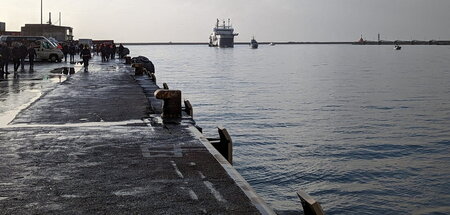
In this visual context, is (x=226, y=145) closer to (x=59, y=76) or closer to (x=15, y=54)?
(x=59, y=76)

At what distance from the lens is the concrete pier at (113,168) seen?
702 centimetres

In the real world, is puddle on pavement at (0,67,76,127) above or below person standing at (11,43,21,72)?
below

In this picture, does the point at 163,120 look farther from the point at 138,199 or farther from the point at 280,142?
the point at 280,142

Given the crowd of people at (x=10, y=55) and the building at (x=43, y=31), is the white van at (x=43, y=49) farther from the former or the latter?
the building at (x=43, y=31)

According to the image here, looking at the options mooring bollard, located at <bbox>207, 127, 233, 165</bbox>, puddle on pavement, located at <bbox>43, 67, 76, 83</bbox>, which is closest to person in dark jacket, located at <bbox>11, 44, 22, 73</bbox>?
puddle on pavement, located at <bbox>43, 67, 76, 83</bbox>

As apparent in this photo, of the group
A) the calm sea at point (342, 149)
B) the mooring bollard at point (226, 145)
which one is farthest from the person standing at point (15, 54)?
the mooring bollard at point (226, 145)

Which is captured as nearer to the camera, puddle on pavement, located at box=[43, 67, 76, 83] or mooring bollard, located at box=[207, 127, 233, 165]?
mooring bollard, located at box=[207, 127, 233, 165]

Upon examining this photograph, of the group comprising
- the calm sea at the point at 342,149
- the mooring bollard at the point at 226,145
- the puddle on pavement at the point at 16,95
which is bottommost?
the calm sea at the point at 342,149

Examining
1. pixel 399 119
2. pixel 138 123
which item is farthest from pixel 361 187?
pixel 399 119

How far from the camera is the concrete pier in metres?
7.02

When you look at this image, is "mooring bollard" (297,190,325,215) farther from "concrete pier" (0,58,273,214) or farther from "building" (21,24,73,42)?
"building" (21,24,73,42)

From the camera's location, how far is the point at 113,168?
29.7ft

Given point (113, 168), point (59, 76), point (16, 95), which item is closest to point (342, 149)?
point (16, 95)

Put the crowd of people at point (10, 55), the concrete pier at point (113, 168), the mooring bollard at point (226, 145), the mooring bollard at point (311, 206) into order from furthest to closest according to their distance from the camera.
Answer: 1. the crowd of people at point (10, 55)
2. the mooring bollard at point (226, 145)
3. the concrete pier at point (113, 168)
4. the mooring bollard at point (311, 206)
